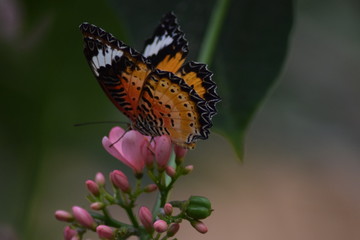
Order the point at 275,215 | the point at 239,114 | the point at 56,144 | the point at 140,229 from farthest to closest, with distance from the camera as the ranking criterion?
1. the point at 275,215
2. the point at 56,144
3. the point at 239,114
4. the point at 140,229

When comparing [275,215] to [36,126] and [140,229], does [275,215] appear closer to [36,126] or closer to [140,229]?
[36,126]

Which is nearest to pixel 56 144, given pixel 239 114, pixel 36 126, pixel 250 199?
pixel 36 126

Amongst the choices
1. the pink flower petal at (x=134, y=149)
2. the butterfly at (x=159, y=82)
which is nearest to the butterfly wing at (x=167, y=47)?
the butterfly at (x=159, y=82)

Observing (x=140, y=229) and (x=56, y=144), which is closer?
(x=140, y=229)

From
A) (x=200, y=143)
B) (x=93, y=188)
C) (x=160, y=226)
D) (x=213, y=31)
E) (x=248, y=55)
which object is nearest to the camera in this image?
(x=160, y=226)

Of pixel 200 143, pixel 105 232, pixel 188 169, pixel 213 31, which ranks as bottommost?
pixel 105 232

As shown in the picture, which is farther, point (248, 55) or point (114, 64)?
point (248, 55)

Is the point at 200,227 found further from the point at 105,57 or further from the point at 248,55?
the point at 248,55

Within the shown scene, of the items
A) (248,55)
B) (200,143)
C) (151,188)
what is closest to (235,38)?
(248,55)
